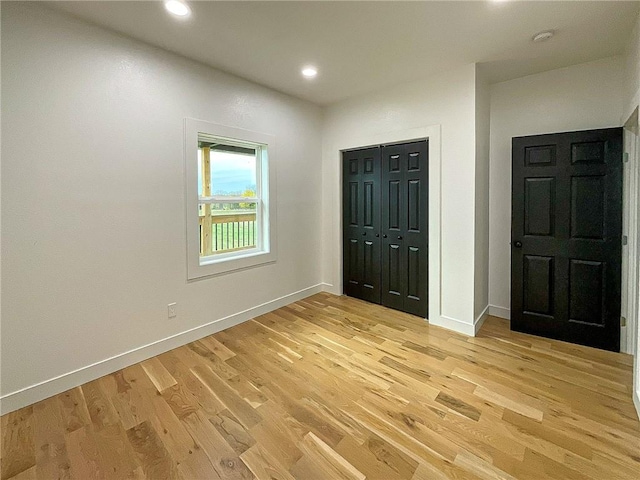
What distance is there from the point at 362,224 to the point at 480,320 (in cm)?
178

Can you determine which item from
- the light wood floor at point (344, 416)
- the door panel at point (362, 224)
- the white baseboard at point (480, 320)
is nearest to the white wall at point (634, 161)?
the light wood floor at point (344, 416)

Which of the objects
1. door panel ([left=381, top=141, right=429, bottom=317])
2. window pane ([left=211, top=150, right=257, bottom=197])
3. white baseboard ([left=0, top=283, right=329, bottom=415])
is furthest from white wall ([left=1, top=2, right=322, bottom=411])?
door panel ([left=381, top=141, right=429, bottom=317])

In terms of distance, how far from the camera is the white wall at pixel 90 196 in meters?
2.01

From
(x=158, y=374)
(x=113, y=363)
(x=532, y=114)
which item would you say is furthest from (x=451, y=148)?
(x=113, y=363)

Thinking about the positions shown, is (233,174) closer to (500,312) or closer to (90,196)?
(90,196)

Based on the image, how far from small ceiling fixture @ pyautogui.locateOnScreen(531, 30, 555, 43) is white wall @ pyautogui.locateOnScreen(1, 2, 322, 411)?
9.07 feet

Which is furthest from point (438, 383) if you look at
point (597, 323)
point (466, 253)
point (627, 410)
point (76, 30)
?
point (76, 30)

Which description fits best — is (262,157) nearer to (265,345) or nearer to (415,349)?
(265,345)

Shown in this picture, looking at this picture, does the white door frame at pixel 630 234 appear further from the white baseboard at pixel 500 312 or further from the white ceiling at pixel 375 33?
the white baseboard at pixel 500 312

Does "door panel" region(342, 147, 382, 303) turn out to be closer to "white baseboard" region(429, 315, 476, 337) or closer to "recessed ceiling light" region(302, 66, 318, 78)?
"white baseboard" region(429, 315, 476, 337)

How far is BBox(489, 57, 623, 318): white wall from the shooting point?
2.85 m

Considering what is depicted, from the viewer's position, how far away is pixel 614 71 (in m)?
2.80

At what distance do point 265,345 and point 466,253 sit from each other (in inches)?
87.1

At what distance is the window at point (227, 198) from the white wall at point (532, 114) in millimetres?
2609
